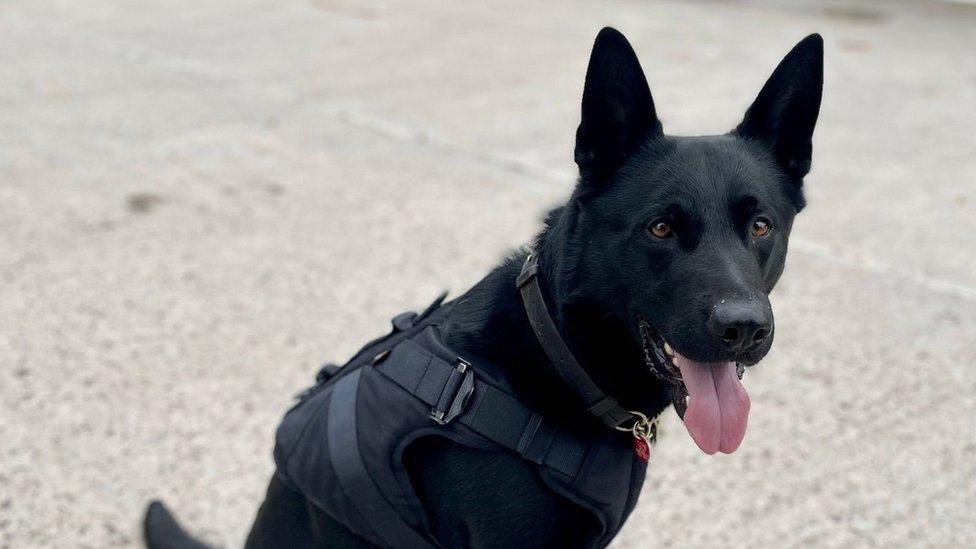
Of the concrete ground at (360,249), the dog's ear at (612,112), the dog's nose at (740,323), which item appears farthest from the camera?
the concrete ground at (360,249)

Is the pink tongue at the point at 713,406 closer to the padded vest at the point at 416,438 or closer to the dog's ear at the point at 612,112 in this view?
the padded vest at the point at 416,438

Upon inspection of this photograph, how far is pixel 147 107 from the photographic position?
20.1ft

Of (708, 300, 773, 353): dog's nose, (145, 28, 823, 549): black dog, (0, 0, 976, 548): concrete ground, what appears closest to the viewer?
(708, 300, 773, 353): dog's nose

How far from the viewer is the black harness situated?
1756mm

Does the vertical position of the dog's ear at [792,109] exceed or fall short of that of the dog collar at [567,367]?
it exceeds it

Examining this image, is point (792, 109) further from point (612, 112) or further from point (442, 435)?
point (442, 435)

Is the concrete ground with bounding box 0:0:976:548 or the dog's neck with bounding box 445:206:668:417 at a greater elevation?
the dog's neck with bounding box 445:206:668:417

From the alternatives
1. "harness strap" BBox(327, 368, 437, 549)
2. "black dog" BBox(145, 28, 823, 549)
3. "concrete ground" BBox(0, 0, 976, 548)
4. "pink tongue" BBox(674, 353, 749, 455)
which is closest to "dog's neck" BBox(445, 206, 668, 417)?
"black dog" BBox(145, 28, 823, 549)

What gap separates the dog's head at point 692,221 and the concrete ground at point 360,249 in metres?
1.07

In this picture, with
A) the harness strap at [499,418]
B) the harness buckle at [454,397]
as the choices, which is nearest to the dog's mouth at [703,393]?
the harness strap at [499,418]

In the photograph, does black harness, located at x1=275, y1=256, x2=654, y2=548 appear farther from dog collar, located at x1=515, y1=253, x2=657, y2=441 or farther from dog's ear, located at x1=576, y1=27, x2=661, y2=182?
dog's ear, located at x1=576, y1=27, x2=661, y2=182

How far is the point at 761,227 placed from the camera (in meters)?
1.88

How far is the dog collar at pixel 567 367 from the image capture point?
1.77m

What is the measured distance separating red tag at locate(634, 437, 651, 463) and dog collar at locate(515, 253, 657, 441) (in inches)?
0.4
